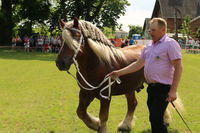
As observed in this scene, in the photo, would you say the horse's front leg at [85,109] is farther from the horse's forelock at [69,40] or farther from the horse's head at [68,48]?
the horse's forelock at [69,40]

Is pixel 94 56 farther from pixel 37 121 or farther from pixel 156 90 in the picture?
pixel 37 121

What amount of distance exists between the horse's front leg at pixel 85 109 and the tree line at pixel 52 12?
27.0 meters

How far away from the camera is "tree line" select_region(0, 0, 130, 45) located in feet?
102

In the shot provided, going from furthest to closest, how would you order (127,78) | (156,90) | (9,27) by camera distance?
1. (9,27)
2. (127,78)
3. (156,90)

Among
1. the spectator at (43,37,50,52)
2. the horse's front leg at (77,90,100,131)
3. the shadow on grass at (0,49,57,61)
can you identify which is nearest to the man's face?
the horse's front leg at (77,90,100,131)

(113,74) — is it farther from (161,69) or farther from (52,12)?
(52,12)

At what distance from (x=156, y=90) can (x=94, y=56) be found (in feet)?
3.98

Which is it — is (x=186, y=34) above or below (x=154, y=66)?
above

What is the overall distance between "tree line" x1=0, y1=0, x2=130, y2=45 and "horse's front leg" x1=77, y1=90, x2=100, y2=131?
27.0 meters

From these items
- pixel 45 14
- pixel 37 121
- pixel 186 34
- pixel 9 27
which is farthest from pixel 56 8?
pixel 37 121

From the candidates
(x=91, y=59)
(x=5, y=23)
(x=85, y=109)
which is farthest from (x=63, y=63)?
(x=5, y=23)

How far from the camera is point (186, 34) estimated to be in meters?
44.8

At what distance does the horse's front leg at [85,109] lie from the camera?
4.00 meters

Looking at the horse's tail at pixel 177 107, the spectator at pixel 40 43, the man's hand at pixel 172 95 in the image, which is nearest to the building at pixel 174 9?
the spectator at pixel 40 43
